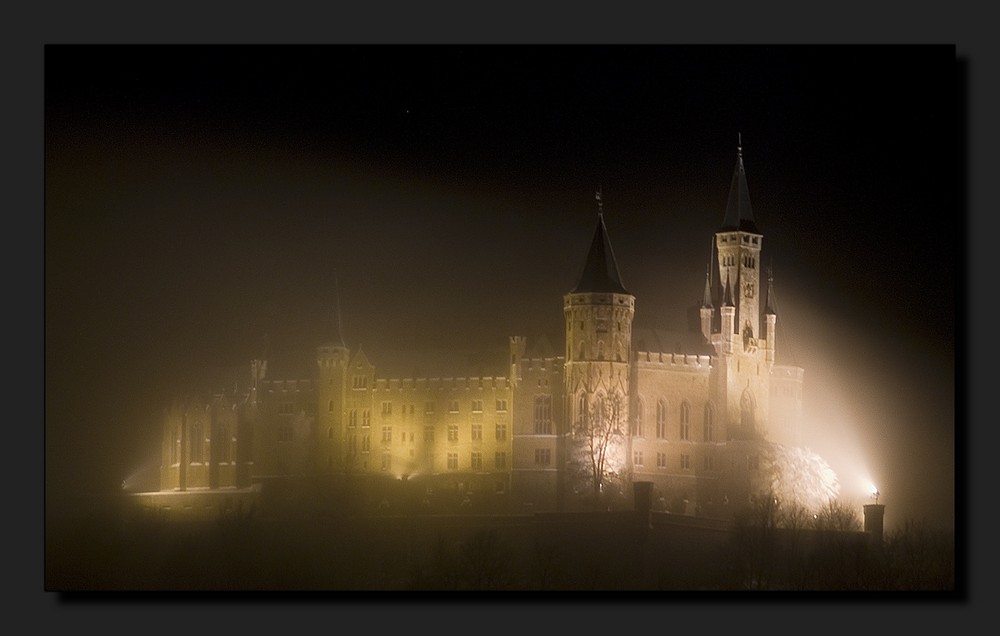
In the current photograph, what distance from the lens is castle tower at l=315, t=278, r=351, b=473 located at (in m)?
12.5

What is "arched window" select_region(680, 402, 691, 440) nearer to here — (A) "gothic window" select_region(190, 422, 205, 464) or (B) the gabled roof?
(B) the gabled roof

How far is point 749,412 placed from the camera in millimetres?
12734

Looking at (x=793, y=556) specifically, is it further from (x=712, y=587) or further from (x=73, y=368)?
(x=73, y=368)

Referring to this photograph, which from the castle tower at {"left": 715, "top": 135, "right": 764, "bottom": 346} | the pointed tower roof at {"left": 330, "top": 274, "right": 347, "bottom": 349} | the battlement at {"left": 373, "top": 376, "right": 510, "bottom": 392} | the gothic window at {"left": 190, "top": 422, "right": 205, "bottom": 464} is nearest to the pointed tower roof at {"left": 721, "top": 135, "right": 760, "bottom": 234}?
the castle tower at {"left": 715, "top": 135, "right": 764, "bottom": 346}

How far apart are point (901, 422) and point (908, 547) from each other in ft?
2.92

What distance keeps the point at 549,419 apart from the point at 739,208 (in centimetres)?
208

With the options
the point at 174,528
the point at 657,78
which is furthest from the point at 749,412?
the point at 174,528

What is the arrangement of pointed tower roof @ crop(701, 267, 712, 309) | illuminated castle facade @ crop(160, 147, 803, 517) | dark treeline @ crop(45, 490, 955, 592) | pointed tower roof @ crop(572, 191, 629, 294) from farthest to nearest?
1. pointed tower roof @ crop(701, 267, 712, 309)
2. pointed tower roof @ crop(572, 191, 629, 294)
3. illuminated castle facade @ crop(160, 147, 803, 517)
4. dark treeline @ crop(45, 490, 955, 592)

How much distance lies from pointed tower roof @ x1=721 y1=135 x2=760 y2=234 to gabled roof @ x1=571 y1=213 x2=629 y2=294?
0.89m

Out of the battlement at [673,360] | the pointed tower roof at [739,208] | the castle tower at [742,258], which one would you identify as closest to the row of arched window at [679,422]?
the battlement at [673,360]

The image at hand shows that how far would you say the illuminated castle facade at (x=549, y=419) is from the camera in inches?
489

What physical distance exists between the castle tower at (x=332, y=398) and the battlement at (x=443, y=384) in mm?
296

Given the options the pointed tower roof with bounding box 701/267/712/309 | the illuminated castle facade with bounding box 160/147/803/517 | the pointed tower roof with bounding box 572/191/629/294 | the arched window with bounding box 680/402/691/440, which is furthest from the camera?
the pointed tower roof with bounding box 701/267/712/309

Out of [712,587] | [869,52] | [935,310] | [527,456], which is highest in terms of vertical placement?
[869,52]
